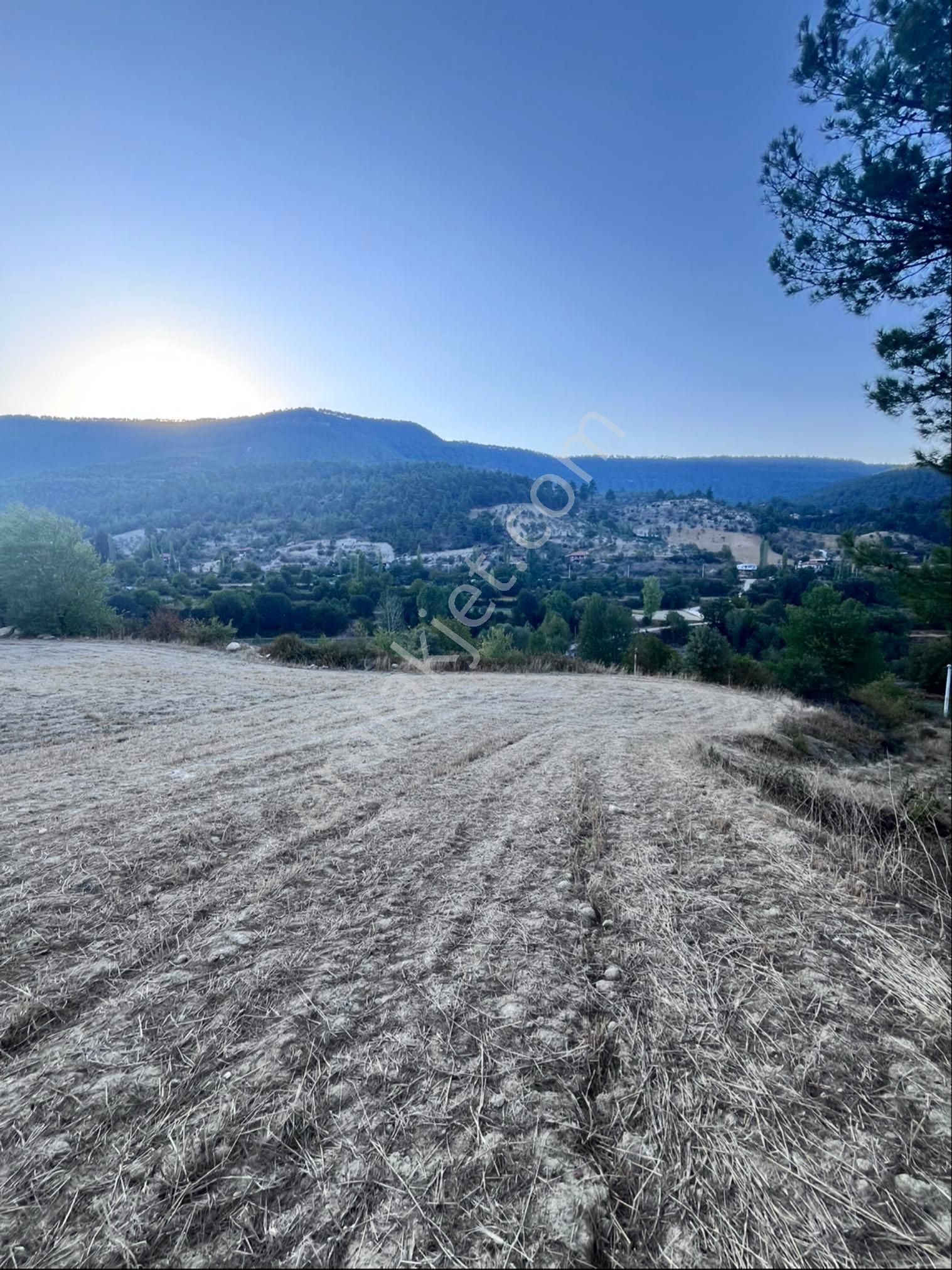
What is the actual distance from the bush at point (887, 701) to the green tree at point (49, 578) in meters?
23.0

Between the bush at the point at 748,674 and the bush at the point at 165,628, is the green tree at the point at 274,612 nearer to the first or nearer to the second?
the bush at the point at 165,628

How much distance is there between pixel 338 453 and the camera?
16475 cm

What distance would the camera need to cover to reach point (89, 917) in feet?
7.88

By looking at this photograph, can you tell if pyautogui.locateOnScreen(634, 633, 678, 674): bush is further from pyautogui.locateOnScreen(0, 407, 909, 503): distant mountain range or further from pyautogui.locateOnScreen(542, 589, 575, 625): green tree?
pyautogui.locateOnScreen(0, 407, 909, 503): distant mountain range

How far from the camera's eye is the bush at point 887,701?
15.6 metres

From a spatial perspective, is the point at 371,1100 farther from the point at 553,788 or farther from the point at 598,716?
the point at 598,716

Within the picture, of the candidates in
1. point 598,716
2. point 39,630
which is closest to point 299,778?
point 598,716

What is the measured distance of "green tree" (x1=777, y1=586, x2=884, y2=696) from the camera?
22.0 m

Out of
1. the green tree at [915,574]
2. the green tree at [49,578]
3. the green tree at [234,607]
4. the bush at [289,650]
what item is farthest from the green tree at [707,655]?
the green tree at [234,607]

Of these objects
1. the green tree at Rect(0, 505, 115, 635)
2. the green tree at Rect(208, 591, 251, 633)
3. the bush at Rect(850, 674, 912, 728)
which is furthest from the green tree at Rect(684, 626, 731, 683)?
the green tree at Rect(208, 591, 251, 633)

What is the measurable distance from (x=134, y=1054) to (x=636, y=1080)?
152cm

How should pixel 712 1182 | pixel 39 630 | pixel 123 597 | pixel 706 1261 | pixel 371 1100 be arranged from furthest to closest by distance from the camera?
pixel 123 597 → pixel 39 630 → pixel 371 1100 → pixel 712 1182 → pixel 706 1261

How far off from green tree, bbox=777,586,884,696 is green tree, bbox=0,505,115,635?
80.8 ft

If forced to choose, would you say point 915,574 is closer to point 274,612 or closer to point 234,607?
point 234,607
